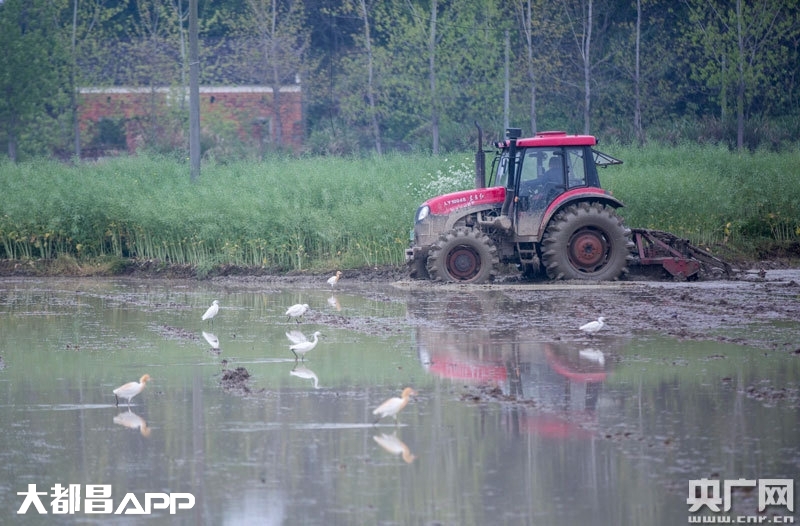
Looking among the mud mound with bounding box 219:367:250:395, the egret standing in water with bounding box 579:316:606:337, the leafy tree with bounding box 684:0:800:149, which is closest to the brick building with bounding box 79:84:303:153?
the leafy tree with bounding box 684:0:800:149

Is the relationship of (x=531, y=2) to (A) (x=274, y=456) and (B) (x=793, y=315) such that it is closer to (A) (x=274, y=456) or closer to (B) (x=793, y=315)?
(B) (x=793, y=315)

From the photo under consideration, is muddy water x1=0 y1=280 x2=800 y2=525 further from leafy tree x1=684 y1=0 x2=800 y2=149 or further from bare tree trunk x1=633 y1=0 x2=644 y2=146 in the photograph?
bare tree trunk x1=633 y1=0 x2=644 y2=146

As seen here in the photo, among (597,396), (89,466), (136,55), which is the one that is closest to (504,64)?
(136,55)

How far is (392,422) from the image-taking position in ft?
31.9

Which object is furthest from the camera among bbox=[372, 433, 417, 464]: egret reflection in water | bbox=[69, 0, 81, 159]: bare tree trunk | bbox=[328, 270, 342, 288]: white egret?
bbox=[69, 0, 81, 159]: bare tree trunk

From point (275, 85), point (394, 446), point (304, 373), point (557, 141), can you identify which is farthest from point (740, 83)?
point (394, 446)

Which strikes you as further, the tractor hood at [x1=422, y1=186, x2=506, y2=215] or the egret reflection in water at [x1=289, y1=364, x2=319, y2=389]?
the tractor hood at [x1=422, y1=186, x2=506, y2=215]

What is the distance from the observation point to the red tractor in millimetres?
19125

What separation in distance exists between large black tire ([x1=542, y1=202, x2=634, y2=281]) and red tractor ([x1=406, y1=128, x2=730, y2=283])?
2cm

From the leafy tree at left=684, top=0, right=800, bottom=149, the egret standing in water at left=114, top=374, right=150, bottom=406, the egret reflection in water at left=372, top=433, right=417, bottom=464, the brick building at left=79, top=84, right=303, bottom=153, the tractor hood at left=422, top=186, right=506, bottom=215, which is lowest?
the egret reflection in water at left=372, top=433, right=417, bottom=464

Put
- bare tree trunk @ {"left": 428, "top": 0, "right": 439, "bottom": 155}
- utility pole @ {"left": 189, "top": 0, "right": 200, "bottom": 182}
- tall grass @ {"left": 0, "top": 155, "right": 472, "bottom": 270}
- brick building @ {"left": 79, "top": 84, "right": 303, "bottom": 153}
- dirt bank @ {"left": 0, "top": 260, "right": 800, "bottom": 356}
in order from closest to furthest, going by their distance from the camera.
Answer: dirt bank @ {"left": 0, "top": 260, "right": 800, "bottom": 356} < tall grass @ {"left": 0, "top": 155, "right": 472, "bottom": 270} < utility pole @ {"left": 189, "top": 0, "right": 200, "bottom": 182} < bare tree trunk @ {"left": 428, "top": 0, "right": 439, "bottom": 155} < brick building @ {"left": 79, "top": 84, "right": 303, "bottom": 153}

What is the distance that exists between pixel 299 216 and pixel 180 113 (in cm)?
2387

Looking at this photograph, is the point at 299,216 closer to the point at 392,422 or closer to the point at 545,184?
the point at 545,184

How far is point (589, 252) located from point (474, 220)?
209 centimetres
